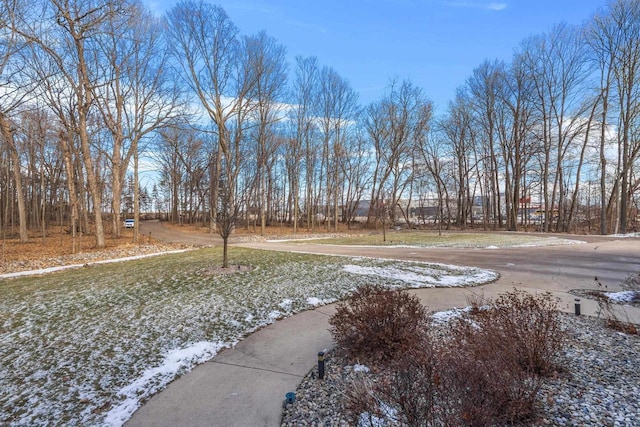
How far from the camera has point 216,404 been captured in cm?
300

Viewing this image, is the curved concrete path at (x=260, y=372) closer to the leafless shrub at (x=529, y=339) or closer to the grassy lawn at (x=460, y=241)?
the leafless shrub at (x=529, y=339)

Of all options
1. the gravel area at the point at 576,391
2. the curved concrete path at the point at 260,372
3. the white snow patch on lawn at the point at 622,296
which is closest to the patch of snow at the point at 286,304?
the curved concrete path at the point at 260,372

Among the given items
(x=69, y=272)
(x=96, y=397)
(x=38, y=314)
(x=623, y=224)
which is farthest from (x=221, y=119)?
(x=623, y=224)

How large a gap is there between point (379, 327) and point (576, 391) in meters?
1.93

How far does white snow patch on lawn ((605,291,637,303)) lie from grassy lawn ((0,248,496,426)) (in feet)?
7.96

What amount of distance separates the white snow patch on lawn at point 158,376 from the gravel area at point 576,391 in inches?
57.4

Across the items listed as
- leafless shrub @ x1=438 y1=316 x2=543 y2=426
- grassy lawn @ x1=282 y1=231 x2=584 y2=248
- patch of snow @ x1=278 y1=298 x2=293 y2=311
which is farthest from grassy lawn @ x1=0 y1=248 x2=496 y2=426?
grassy lawn @ x1=282 y1=231 x2=584 y2=248

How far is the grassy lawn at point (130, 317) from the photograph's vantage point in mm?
3281

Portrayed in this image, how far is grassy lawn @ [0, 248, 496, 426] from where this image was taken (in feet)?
10.8

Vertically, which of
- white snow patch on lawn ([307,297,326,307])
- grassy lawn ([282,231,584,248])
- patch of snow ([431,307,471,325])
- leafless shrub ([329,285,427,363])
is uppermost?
leafless shrub ([329,285,427,363])

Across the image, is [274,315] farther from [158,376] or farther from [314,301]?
[158,376]

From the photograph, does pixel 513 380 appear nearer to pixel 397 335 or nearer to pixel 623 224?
pixel 397 335

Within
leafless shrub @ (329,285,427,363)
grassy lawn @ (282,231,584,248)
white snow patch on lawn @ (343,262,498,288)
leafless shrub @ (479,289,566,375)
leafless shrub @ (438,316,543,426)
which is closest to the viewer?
leafless shrub @ (438,316,543,426)

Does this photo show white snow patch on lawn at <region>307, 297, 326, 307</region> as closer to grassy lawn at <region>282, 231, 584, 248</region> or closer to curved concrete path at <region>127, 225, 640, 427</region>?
curved concrete path at <region>127, 225, 640, 427</region>
